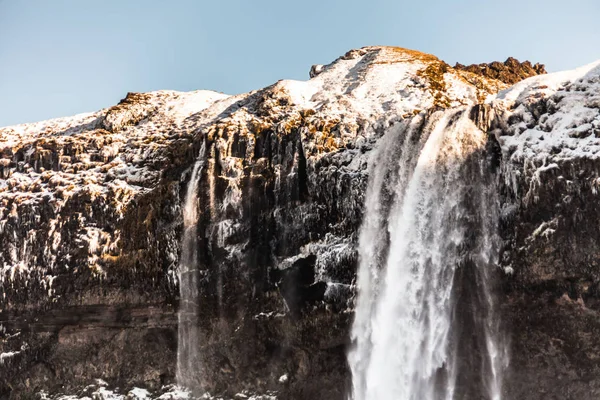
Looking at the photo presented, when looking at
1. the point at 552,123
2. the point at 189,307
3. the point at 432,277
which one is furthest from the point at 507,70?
the point at 189,307

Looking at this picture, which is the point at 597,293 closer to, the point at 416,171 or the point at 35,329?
the point at 416,171

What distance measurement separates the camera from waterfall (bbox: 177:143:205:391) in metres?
37.8

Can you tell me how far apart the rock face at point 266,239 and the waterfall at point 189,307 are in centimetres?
48

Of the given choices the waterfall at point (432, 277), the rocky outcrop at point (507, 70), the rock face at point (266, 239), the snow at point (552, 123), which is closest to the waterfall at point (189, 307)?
the rock face at point (266, 239)

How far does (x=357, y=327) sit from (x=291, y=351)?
4.50 m

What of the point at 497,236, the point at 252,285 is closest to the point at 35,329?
the point at 252,285

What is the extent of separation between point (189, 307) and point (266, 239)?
20.4 feet

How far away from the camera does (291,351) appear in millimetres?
36000

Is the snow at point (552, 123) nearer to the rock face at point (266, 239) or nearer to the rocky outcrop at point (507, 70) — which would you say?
the rock face at point (266, 239)

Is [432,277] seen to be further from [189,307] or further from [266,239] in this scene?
[189,307]

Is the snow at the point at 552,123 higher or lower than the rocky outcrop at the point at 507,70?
lower

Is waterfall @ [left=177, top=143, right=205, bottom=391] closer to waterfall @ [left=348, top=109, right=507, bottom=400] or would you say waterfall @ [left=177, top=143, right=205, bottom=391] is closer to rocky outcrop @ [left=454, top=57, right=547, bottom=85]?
waterfall @ [left=348, top=109, right=507, bottom=400]

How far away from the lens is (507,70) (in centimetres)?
5019

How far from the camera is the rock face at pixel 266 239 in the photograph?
30125mm
